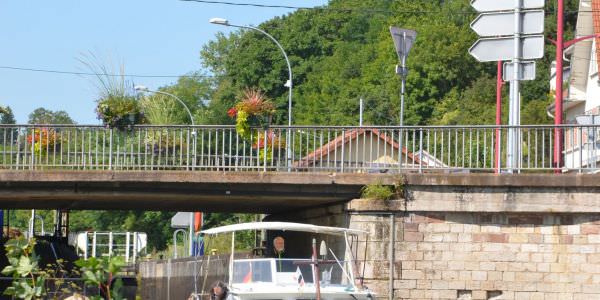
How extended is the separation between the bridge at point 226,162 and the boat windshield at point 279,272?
3.95m

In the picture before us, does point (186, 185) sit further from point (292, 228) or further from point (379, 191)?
point (292, 228)

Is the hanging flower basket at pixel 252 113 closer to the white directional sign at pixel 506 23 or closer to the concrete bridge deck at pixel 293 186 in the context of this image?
the concrete bridge deck at pixel 293 186

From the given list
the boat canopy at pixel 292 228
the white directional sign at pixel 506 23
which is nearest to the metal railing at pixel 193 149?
the white directional sign at pixel 506 23

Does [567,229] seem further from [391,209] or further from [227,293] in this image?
[227,293]

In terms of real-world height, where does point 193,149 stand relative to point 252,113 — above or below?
below

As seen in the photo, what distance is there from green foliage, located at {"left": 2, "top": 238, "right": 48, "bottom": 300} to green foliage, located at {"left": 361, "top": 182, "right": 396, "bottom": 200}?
37.0ft

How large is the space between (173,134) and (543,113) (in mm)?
37487

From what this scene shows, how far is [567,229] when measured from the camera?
71.3ft

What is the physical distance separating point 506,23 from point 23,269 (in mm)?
13465

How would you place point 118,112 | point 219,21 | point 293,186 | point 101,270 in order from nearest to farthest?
point 101,270 → point 293,186 → point 118,112 → point 219,21

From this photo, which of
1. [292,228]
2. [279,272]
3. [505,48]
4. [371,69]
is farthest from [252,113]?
[371,69]

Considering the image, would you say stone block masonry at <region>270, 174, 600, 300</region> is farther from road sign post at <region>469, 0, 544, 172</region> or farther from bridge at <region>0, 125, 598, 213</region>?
road sign post at <region>469, 0, 544, 172</region>

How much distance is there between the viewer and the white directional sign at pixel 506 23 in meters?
22.3

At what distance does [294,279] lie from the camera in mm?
18484
